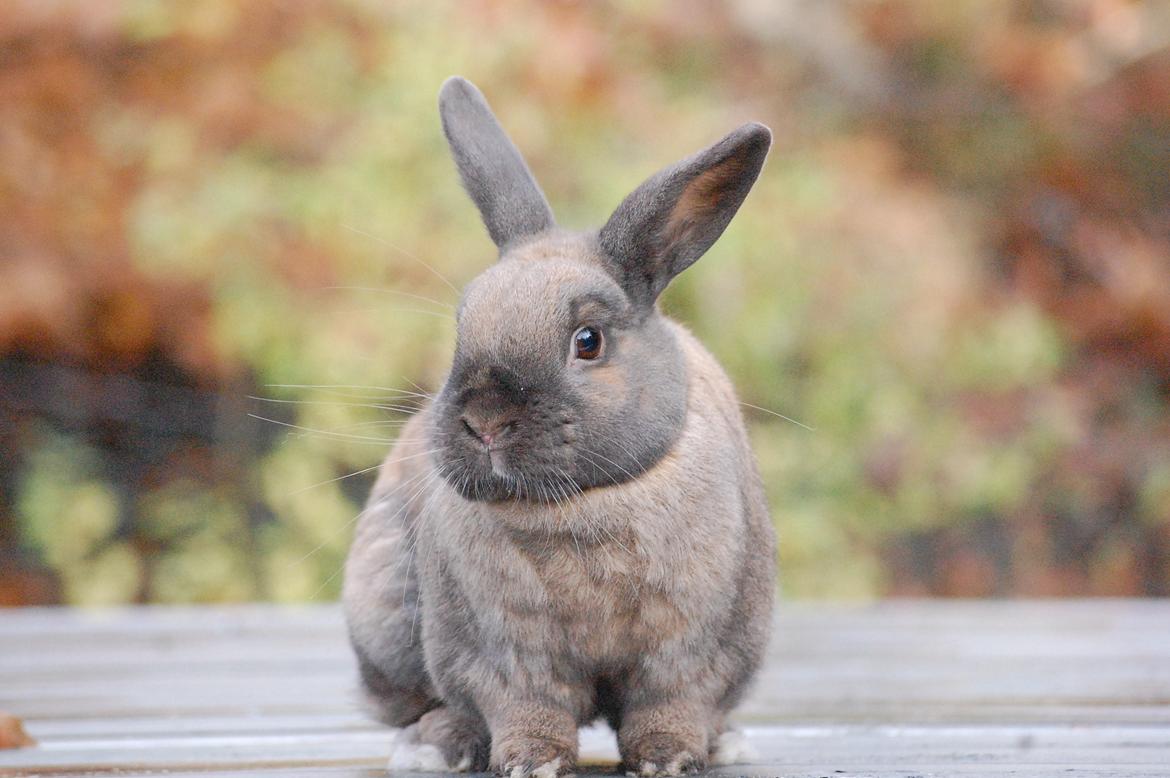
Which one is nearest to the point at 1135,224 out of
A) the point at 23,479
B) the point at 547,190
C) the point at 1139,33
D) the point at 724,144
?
the point at 1139,33

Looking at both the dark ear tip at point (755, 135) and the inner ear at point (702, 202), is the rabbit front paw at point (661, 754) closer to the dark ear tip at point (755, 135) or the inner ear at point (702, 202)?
the inner ear at point (702, 202)

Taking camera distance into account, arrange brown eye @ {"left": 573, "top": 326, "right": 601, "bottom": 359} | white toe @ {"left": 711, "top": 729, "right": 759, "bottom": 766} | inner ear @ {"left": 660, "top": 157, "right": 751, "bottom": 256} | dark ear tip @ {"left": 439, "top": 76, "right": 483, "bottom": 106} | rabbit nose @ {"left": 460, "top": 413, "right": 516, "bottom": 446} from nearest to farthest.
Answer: rabbit nose @ {"left": 460, "top": 413, "right": 516, "bottom": 446}
brown eye @ {"left": 573, "top": 326, "right": 601, "bottom": 359}
inner ear @ {"left": 660, "top": 157, "right": 751, "bottom": 256}
white toe @ {"left": 711, "top": 729, "right": 759, "bottom": 766}
dark ear tip @ {"left": 439, "top": 76, "right": 483, "bottom": 106}

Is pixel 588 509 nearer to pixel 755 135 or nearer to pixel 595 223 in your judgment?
pixel 755 135

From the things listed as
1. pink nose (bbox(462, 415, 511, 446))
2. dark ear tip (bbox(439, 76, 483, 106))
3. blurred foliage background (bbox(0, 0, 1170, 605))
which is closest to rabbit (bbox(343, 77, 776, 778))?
pink nose (bbox(462, 415, 511, 446))

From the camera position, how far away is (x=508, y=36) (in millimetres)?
7812

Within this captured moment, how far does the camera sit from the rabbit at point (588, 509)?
2.39 metres

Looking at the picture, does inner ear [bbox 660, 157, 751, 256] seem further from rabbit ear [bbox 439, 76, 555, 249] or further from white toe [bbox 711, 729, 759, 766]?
white toe [bbox 711, 729, 759, 766]

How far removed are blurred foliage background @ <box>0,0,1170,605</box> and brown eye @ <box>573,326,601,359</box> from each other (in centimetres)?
500

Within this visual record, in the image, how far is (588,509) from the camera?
7.97 ft

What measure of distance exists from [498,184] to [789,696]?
72.3 inches

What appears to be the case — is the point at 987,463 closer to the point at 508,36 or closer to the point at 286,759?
the point at 508,36

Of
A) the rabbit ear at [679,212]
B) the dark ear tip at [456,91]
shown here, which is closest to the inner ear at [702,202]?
the rabbit ear at [679,212]

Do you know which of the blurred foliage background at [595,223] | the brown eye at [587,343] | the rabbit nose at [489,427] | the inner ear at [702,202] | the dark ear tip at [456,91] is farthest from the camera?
the blurred foliage background at [595,223]

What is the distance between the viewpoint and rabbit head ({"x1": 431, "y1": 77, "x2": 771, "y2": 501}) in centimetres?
236
